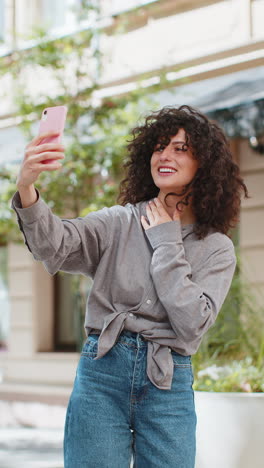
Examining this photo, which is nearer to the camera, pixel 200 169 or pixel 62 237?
pixel 62 237

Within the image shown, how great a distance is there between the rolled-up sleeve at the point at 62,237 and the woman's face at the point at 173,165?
0.18m

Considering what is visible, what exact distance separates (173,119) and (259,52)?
4152 millimetres

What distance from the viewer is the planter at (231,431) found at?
3115 millimetres

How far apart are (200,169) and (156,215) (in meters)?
0.21

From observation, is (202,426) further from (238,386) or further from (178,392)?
(178,392)

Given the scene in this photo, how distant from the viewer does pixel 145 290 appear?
2.02m

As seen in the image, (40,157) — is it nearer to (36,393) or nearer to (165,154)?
(165,154)

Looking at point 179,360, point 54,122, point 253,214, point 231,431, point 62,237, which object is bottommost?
point 231,431

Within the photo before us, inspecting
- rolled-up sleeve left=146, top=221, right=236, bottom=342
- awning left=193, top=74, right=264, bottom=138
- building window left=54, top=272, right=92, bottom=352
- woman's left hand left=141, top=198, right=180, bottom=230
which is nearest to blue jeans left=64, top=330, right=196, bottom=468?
rolled-up sleeve left=146, top=221, right=236, bottom=342

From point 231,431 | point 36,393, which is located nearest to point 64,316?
point 36,393

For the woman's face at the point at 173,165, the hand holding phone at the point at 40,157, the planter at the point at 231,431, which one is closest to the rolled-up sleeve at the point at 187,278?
the woman's face at the point at 173,165

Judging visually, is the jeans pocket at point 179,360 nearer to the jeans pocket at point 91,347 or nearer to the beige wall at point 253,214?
the jeans pocket at point 91,347

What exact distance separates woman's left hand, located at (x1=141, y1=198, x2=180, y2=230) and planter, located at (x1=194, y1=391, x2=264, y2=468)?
4.19ft

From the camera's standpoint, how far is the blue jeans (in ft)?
6.42
